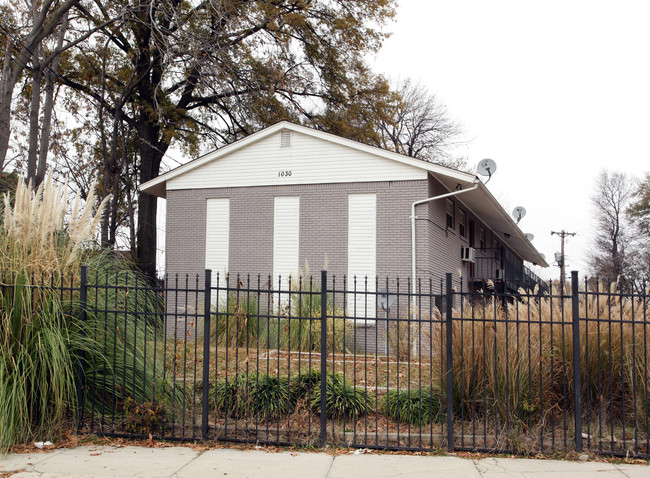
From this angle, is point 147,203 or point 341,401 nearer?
point 341,401

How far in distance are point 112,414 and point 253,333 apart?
5.70 meters

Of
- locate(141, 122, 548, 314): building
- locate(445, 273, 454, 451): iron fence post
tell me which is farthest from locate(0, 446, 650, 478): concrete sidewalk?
locate(141, 122, 548, 314): building

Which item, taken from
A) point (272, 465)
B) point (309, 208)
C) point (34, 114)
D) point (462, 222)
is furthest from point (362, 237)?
point (272, 465)

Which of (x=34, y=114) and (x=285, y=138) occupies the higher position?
(x=34, y=114)

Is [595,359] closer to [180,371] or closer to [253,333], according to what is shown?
[180,371]

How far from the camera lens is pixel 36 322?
20.4 ft

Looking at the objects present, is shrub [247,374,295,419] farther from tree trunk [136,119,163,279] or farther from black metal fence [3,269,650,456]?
tree trunk [136,119,163,279]

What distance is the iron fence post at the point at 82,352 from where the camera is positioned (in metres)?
6.37

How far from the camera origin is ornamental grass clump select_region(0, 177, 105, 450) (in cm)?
596

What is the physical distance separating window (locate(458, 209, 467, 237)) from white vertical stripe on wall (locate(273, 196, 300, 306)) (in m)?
6.00

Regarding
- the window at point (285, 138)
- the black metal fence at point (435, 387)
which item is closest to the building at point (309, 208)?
the window at point (285, 138)

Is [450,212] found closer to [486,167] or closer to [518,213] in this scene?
[486,167]

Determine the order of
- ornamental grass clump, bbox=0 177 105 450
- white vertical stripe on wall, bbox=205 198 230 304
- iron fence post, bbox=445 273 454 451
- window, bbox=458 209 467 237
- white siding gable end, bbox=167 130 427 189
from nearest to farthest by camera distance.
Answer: ornamental grass clump, bbox=0 177 105 450 < iron fence post, bbox=445 273 454 451 < white siding gable end, bbox=167 130 427 189 < white vertical stripe on wall, bbox=205 198 230 304 < window, bbox=458 209 467 237

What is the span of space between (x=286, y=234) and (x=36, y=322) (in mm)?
11274
